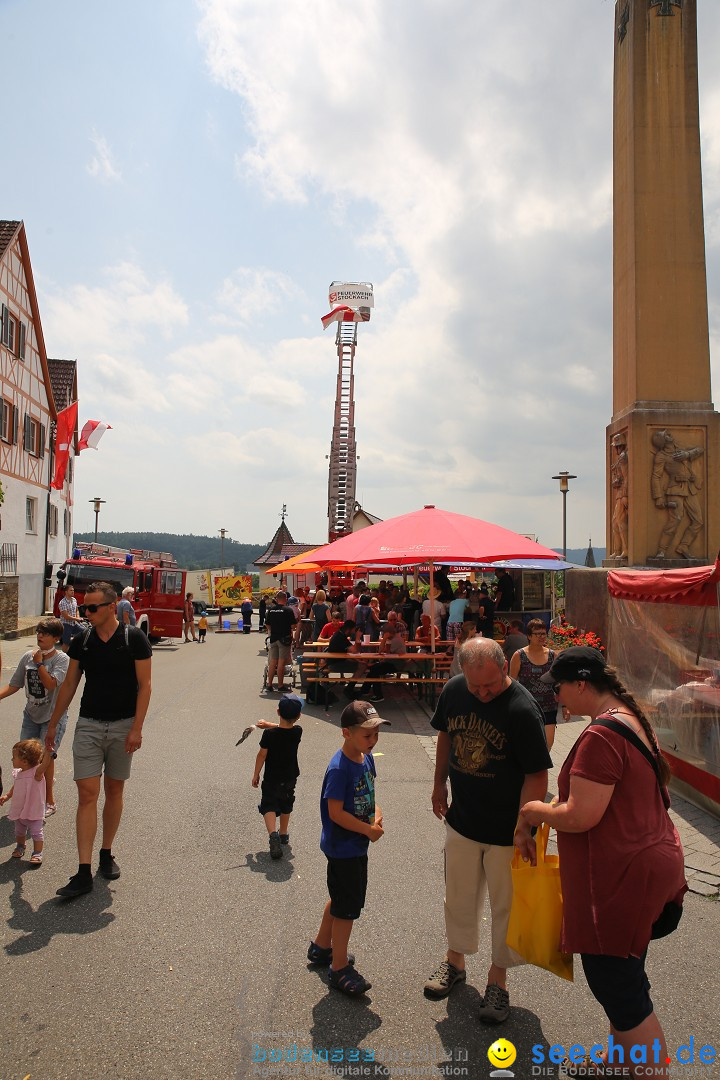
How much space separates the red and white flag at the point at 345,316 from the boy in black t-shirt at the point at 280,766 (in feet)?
162

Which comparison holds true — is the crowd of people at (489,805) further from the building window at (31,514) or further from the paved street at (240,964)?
the building window at (31,514)

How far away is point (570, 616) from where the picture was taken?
47.1ft

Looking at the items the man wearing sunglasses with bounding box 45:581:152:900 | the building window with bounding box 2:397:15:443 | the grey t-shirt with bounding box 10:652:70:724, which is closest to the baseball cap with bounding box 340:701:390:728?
the man wearing sunglasses with bounding box 45:581:152:900

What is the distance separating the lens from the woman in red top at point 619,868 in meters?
2.58

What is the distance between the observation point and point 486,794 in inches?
133

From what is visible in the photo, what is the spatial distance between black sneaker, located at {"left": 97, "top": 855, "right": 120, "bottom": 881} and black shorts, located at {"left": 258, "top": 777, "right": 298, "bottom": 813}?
42.0 inches

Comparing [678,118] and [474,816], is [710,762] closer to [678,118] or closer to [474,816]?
[474,816]

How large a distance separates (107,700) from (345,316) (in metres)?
50.4

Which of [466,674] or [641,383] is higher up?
[641,383]


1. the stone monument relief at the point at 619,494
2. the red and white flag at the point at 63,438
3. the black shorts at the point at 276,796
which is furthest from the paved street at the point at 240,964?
the red and white flag at the point at 63,438

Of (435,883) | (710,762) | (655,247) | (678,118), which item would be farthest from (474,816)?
(678,118)

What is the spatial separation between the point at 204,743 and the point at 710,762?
211 inches

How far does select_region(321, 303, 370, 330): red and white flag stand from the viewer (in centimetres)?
5219

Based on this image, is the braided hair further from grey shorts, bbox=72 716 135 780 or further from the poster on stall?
the poster on stall
